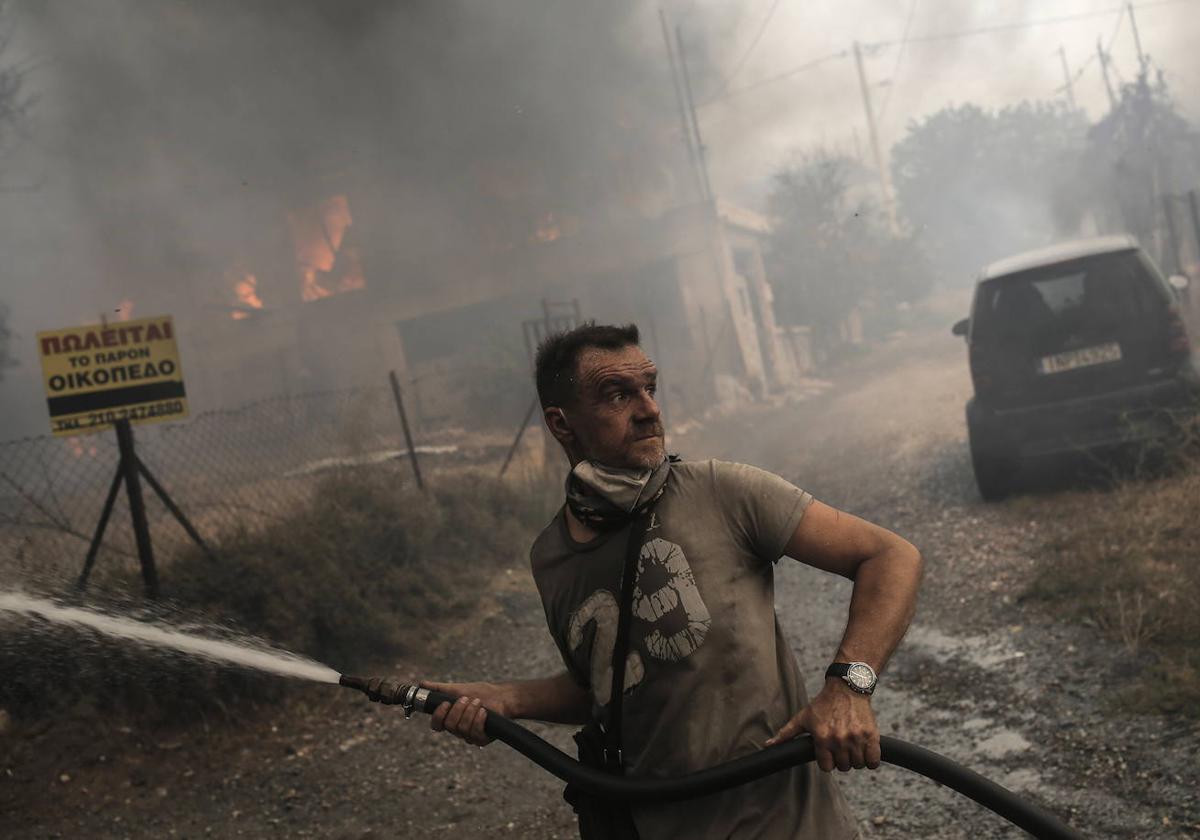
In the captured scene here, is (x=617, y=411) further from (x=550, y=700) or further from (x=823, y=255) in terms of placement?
(x=823, y=255)

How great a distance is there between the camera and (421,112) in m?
24.8

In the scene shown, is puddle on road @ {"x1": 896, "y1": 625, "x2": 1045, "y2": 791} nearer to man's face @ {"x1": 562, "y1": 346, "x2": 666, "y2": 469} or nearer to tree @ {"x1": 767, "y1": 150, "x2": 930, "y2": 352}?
man's face @ {"x1": 562, "y1": 346, "x2": 666, "y2": 469}


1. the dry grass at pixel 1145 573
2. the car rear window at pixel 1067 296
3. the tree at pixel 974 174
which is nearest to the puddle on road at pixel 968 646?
the dry grass at pixel 1145 573

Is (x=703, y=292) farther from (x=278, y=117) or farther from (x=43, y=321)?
(x=43, y=321)

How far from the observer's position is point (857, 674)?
1.58 metres

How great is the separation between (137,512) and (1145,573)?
5271mm

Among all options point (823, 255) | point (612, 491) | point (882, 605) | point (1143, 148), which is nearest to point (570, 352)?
point (612, 491)

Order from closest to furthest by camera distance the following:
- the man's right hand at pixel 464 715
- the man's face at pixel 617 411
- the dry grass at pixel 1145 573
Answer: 1. the man's face at pixel 617 411
2. the man's right hand at pixel 464 715
3. the dry grass at pixel 1145 573

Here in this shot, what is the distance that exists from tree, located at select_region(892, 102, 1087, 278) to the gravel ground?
171 feet

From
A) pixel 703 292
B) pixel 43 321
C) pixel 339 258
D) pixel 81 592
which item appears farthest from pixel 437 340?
pixel 81 592

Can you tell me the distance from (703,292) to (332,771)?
61.1 ft

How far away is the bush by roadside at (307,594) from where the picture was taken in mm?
4910

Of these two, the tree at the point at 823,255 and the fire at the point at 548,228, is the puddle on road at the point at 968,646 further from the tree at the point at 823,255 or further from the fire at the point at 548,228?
the tree at the point at 823,255

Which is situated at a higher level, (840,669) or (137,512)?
(137,512)
